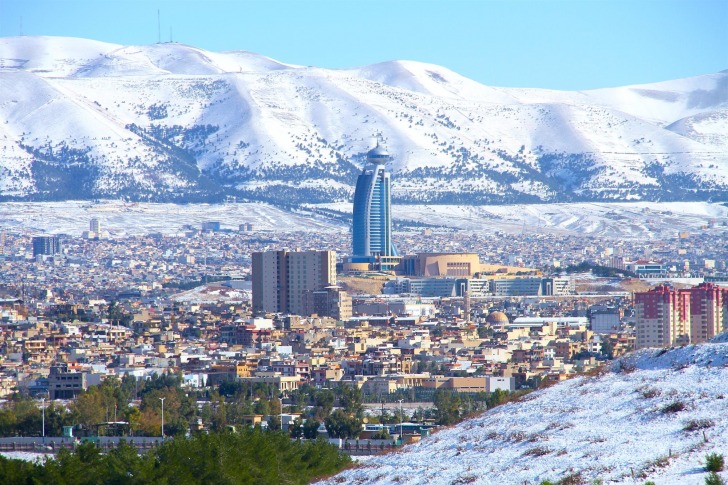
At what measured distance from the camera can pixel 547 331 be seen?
334 feet

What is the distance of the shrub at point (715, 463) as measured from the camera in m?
17.6

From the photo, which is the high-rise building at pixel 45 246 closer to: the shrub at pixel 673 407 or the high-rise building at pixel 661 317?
the high-rise building at pixel 661 317

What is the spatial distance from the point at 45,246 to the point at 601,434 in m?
160

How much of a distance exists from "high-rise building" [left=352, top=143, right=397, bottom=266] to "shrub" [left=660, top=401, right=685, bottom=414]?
13289 centimetres

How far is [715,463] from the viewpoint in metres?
17.7

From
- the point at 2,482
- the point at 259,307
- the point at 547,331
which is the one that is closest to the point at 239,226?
the point at 259,307

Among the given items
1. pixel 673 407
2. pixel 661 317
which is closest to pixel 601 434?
pixel 673 407

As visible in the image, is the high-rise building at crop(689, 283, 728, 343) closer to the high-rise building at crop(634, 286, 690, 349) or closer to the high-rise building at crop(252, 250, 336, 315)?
the high-rise building at crop(634, 286, 690, 349)

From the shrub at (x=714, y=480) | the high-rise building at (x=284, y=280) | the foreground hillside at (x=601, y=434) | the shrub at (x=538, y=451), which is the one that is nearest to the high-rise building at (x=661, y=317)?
the high-rise building at (x=284, y=280)

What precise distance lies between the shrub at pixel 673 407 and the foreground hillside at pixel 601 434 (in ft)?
0.06

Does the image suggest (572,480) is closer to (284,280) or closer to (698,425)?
(698,425)

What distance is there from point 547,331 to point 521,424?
266ft

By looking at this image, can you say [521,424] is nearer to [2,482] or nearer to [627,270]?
[2,482]

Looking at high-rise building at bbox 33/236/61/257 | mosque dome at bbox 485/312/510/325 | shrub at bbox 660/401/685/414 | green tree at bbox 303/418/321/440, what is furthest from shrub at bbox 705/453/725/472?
high-rise building at bbox 33/236/61/257
